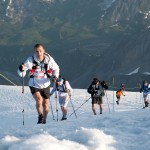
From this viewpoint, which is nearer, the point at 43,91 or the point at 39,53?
the point at 39,53

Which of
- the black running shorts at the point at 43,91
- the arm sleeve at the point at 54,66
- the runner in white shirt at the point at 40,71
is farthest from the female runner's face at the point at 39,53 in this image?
the black running shorts at the point at 43,91

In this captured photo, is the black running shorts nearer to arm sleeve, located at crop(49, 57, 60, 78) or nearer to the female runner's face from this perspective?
arm sleeve, located at crop(49, 57, 60, 78)

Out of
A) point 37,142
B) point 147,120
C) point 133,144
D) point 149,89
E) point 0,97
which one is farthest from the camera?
point 0,97

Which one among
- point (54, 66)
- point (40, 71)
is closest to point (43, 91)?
point (40, 71)

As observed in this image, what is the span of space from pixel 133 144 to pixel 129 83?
167 m

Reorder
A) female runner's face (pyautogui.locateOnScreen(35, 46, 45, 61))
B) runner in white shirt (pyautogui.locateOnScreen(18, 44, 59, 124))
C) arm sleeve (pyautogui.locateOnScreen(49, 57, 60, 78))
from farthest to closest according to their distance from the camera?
1. arm sleeve (pyautogui.locateOnScreen(49, 57, 60, 78))
2. runner in white shirt (pyautogui.locateOnScreen(18, 44, 59, 124))
3. female runner's face (pyautogui.locateOnScreen(35, 46, 45, 61))

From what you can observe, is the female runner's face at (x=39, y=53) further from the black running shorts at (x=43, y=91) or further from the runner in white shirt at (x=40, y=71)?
the black running shorts at (x=43, y=91)

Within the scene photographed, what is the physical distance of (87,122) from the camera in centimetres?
856

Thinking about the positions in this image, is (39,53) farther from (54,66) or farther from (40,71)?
(54,66)

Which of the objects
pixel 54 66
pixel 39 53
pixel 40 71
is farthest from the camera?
pixel 54 66

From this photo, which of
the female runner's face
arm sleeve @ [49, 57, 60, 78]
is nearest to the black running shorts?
arm sleeve @ [49, 57, 60, 78]

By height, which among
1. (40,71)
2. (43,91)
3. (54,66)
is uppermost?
(54,66)

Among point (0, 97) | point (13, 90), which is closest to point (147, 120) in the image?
point (0, 97)

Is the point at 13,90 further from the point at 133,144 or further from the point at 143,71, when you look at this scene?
the point at 143,71
